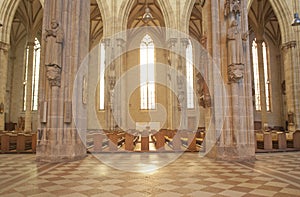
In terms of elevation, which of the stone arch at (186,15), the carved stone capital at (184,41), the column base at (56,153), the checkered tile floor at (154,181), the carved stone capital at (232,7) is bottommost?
the checkered tile floor at (154,181)

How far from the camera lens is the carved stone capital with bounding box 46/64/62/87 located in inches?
326

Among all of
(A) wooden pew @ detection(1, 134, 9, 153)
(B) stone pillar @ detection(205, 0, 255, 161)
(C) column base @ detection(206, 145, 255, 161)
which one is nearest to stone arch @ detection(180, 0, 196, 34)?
(B) stone pillar @ detection(205, 0, 255, 161)

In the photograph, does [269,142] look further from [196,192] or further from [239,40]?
[196,192]

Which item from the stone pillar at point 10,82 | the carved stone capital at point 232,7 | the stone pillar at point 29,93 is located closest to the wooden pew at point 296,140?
the carved stone capital at point 232,7

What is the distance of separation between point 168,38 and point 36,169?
55.6 feet

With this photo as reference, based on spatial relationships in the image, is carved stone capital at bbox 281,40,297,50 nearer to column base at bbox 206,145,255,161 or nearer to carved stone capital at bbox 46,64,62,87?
column base at bbox 206,145,255,161

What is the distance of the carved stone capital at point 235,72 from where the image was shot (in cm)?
837

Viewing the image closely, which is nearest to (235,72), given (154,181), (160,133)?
(154,181)

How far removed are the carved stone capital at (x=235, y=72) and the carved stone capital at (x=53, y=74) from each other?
230 inches

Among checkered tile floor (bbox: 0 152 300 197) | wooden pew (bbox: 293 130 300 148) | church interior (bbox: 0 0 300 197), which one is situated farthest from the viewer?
wooden pew (bbox: 293 130 300 148)

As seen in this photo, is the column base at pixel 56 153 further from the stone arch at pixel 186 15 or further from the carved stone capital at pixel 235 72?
the stone arch at pixel 186 15

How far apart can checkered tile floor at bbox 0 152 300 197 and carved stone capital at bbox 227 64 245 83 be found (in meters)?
2.99

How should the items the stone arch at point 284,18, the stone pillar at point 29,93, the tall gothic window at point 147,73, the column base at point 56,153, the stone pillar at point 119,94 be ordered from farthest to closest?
1. the tall gothic window at point 147,73
2. the stone pillar at point 29,93
3. the stone pillar at point 119,94
4. the stone arch at point 284,18
5. the column base at point 56,153

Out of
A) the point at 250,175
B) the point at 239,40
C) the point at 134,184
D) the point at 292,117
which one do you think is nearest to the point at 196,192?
the point at 134,184
